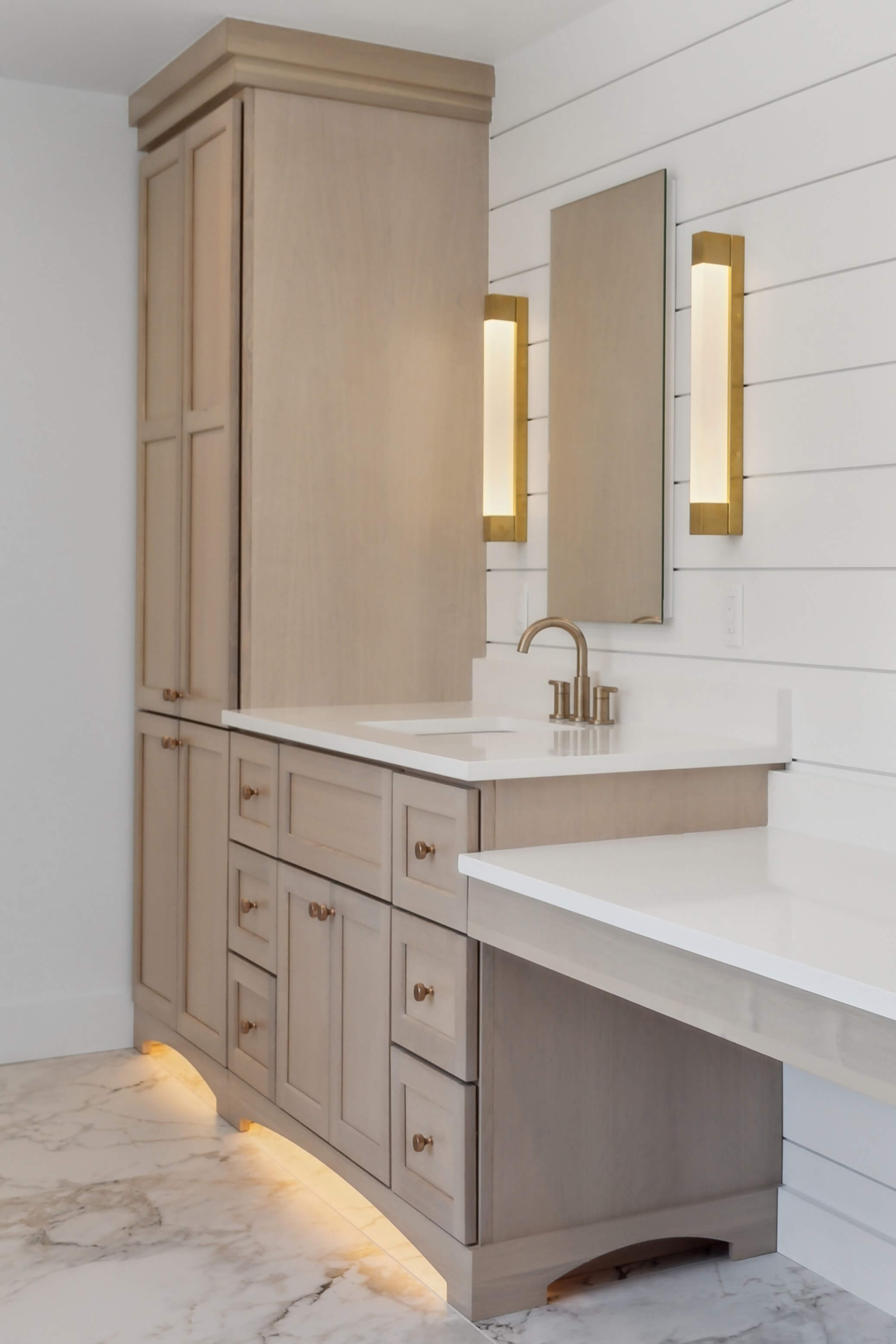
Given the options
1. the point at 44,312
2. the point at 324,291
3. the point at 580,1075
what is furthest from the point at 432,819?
the point at 44,312

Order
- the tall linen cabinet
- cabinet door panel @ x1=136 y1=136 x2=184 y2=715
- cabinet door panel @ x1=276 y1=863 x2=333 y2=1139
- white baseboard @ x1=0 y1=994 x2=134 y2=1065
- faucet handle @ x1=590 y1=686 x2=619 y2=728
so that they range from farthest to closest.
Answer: white baseboard @ x1=0 y1=994 x2=134 y2=1065 < cabinet door panel @ x1=136 y1=136 x2=184 y2=715 < the tall linen cabinet < faucet handle @ x1=590 y1=686 x2=619 y2=728 < cabinet door panel @ x1=276 y1=863 x2=333 y2=1139

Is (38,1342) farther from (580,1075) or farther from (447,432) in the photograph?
(447,432)

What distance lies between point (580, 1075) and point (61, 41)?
2437mm

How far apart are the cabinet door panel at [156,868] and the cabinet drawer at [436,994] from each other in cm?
107

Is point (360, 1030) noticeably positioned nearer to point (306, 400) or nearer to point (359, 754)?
point (359, 754)

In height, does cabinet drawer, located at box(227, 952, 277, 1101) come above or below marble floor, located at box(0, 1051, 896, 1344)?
above

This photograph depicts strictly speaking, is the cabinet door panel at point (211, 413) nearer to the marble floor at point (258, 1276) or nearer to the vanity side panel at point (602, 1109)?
the marble floor at point (258, 1276)

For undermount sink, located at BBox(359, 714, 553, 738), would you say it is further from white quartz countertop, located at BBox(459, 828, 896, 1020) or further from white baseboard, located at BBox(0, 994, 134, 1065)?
white baseboard, located at BBox(0, 994, 134, 1065)

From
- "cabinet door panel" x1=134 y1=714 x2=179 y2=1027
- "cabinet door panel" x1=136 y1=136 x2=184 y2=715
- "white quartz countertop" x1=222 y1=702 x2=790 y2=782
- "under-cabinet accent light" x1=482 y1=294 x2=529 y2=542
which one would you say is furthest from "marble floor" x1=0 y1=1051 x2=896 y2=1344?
"under-cabinet accent light" x1=482 y1=294 x2=529 y2=542

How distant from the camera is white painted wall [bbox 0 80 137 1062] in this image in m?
3.33

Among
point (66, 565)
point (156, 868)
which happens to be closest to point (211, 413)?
point (66, 565)

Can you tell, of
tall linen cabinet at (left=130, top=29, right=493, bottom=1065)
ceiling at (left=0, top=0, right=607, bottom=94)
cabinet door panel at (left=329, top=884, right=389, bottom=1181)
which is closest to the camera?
cabinet door panel at (left=329, top=884, right=389, bottom=1181)

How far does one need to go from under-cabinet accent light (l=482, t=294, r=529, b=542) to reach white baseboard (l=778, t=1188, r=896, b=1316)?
1.45m

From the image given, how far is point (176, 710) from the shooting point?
3246 mm
